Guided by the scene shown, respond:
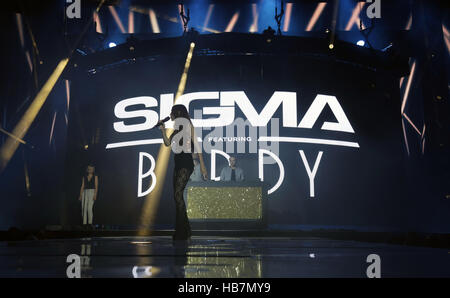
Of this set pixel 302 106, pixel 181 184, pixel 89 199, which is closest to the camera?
pixel 181 184

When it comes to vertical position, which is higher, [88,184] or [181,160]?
[181,160]

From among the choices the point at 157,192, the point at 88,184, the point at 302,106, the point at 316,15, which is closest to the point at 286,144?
the point at 302,106

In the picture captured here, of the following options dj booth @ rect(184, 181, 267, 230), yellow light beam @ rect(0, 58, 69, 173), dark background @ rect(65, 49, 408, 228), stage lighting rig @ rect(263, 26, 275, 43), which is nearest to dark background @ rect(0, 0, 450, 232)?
dark background @ rect(65, 49, 408, 228)

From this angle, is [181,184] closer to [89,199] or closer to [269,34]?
[89,199]

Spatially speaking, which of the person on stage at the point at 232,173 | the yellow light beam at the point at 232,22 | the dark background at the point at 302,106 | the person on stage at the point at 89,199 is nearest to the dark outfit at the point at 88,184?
the person on stage at the point at 89,199

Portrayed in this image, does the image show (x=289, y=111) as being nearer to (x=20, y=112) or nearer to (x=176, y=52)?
(x=176, y=52)

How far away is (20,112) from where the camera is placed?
30.5 ft

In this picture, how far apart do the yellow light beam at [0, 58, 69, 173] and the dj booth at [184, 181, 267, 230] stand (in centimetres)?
434

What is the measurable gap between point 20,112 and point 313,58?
27.5ft

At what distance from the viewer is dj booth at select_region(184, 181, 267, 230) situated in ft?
28.5

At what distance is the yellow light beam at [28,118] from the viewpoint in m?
8.74

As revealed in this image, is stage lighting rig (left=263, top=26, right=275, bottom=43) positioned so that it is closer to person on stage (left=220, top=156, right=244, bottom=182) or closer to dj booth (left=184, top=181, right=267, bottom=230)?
person on stage (left=220, top=156, right=244, bottom=182)

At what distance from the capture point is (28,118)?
9.70 metres

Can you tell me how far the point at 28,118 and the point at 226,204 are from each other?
564 cm
